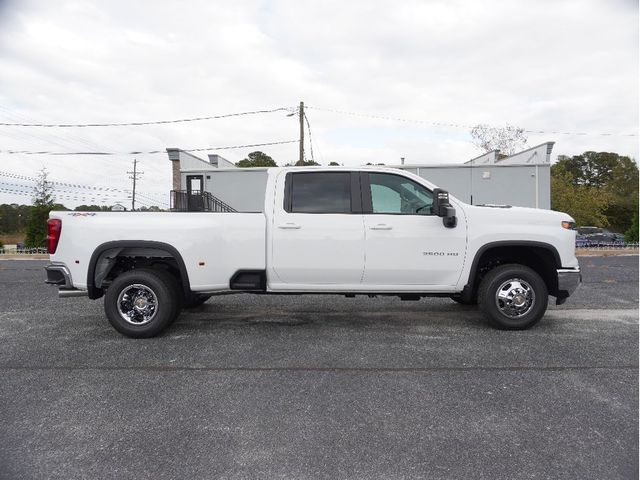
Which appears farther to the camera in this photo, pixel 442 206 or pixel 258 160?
pixel 258 160

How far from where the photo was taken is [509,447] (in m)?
2.63

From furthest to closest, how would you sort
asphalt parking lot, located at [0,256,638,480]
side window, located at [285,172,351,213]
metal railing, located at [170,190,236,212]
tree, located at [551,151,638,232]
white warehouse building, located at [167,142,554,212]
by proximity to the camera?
tree, located at [551,151,638,232]
white warehouse building, located at [167,142,554,212]
metal railing, located at [170,190,236,212]
side window, located at [285,172,351,213]
asphalt parking lot, located at [0,256,638,480]

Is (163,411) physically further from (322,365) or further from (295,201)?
(295,201)

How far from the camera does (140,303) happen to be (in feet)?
16.3

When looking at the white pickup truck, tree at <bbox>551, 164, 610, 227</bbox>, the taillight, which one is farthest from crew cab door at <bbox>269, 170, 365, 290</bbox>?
tree at <bbox>551, 164, 610, 227</bbox>

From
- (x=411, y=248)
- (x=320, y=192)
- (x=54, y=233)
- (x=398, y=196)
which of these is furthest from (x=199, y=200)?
(x=411, y=248)

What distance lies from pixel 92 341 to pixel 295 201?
109 inches

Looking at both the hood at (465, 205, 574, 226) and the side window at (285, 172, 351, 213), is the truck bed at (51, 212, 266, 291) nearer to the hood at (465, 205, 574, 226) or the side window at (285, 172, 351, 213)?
the side window at (285, 172, 351, 213)

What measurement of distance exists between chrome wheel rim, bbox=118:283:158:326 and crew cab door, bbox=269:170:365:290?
1382 millimetres

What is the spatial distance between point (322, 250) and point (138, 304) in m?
2.17

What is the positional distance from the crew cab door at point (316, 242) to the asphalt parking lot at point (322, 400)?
680 mm

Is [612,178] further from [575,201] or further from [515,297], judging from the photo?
[515,297]

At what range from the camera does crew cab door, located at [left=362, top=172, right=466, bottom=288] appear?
16.4 feet

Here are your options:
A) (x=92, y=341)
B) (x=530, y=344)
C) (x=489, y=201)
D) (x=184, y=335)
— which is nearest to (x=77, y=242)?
(x=92, y=341)
